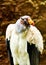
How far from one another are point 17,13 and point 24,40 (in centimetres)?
75

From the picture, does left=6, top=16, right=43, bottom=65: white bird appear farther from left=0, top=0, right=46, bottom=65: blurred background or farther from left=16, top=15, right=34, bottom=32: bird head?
left=0, top=0, right=46, bottom=65: blurred background

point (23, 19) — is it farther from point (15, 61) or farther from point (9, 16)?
point (9, 16)

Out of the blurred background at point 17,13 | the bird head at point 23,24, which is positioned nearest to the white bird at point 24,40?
the bird head at point 23,24

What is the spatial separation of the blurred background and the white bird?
0.67m

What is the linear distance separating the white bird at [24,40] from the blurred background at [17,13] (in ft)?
2.21

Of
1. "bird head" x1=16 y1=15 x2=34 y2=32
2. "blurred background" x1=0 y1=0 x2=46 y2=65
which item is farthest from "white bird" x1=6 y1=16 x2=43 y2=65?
"blurred background" x1=0 y1=0 x2=46 y2=65

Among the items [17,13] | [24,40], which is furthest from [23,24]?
[17,13]

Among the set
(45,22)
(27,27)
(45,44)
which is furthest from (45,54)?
(27,27)

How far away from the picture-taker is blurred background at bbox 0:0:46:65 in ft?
7.61

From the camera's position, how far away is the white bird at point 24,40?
61.9 inches

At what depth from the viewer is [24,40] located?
5.26 feet

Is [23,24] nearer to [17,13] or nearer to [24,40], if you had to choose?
[24,40]

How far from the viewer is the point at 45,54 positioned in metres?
2.37

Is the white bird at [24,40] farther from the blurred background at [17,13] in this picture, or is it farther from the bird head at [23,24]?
the blurred background at [17,13]
